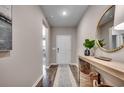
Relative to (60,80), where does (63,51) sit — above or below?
above

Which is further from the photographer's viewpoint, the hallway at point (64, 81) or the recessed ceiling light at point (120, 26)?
the hallway at point (64, 81)

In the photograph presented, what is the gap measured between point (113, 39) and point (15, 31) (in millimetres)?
1800

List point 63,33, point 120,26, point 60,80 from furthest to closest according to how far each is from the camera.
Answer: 1. point 63,33
2. point 60,80
3. point 120,26

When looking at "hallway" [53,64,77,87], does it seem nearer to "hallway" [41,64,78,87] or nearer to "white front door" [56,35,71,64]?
"hallway" [41,64,78,87]

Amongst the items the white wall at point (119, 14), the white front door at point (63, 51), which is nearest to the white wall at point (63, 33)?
the white front door at point (63, 51)

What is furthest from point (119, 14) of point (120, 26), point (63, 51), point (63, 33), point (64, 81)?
point (63, 51)

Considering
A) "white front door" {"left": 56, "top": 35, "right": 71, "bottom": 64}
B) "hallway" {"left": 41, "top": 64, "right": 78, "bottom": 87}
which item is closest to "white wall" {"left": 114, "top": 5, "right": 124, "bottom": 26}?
"hallway" {"left": 41, "top": 64, "right": 78, "bottom": 87}

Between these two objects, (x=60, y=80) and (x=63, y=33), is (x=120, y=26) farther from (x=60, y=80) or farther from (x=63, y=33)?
(x=63, y=33)

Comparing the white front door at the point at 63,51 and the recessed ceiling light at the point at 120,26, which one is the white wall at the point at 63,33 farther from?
the recessed ceiling light at the point at 120,26

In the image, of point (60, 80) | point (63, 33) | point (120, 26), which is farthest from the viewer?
point (63, 33)

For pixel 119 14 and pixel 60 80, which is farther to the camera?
pixel 60 80
